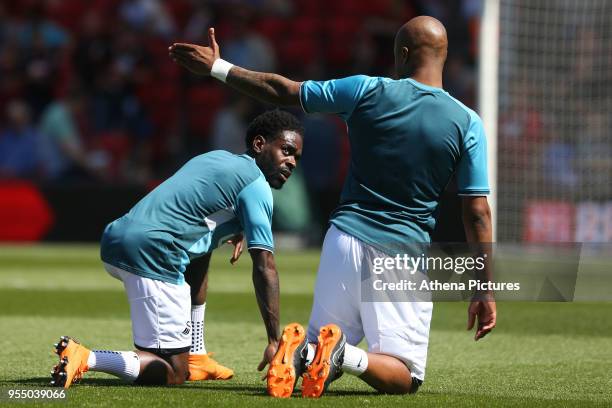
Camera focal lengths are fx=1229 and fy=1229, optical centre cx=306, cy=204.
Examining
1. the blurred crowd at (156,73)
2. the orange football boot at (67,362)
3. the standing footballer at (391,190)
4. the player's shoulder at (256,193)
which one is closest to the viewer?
the standing footballer at (391,190)

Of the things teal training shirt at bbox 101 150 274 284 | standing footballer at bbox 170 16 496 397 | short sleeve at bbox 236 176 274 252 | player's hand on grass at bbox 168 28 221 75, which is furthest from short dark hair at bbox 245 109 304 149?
player's hand on grass at bbox 168 28 221 75

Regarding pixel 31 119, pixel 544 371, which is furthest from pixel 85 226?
pixel 544 371

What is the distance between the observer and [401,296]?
5.96m

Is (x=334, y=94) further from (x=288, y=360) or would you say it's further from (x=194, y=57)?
(x=288, y=360)

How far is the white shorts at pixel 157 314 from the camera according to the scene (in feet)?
21.1

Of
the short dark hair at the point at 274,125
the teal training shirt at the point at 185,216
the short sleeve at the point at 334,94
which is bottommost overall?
the teal training shirt at the point at 185,216

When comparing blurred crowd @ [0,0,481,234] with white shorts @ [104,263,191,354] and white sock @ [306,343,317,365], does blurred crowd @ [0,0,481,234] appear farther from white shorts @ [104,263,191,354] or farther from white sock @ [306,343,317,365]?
white sock @ [306,343,317,365]

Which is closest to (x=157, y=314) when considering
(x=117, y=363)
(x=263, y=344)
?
(x=117, y=363)

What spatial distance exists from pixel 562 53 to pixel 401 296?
10.3m

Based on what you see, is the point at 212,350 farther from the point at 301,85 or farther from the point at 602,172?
the point at 602,172

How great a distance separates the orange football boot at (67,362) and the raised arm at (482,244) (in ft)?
6.35

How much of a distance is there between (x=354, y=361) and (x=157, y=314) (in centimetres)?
121

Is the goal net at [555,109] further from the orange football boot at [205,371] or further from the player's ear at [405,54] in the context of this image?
the player's ear at [405,54]

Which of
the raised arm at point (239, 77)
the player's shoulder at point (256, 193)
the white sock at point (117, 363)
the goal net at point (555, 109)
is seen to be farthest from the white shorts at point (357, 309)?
the goal net at point (555, 109)
